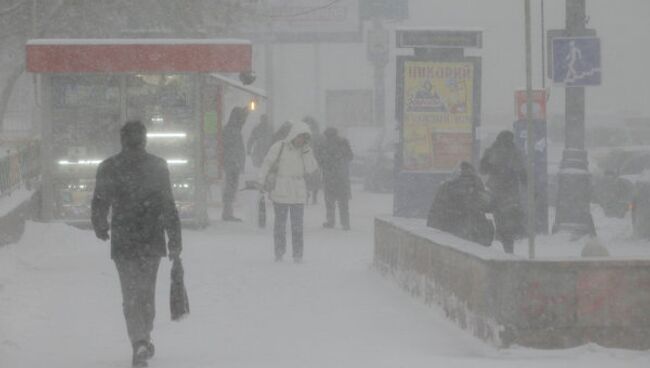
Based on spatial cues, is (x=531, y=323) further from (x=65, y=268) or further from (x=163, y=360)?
(x=65, y=268)

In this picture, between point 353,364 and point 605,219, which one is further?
point 605,219

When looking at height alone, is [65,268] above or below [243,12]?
below

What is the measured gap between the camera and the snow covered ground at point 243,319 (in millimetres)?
9742

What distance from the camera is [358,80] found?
8869 cm

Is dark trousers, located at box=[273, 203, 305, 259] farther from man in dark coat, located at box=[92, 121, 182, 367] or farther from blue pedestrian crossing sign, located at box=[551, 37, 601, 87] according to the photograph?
man in dark coat, located at box=[92, 121, 182, 367]

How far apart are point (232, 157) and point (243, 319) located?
10264mm

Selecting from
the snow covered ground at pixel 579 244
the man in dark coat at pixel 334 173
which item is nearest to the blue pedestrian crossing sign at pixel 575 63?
the snow covered ground at pixel 579 244

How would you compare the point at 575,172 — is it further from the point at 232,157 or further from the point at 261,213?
the point at 232,157

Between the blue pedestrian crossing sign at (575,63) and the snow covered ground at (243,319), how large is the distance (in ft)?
11.2

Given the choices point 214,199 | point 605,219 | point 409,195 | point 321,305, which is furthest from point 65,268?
point 214,199

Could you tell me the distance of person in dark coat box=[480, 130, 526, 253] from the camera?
15.7 m

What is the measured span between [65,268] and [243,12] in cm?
1591

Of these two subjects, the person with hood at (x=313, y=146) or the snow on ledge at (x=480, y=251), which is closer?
the snow on ledge at (x=480, y=251)

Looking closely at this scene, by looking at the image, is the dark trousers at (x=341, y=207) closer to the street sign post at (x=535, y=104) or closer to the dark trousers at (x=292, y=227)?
the street sign post at (x=535, y=104)
